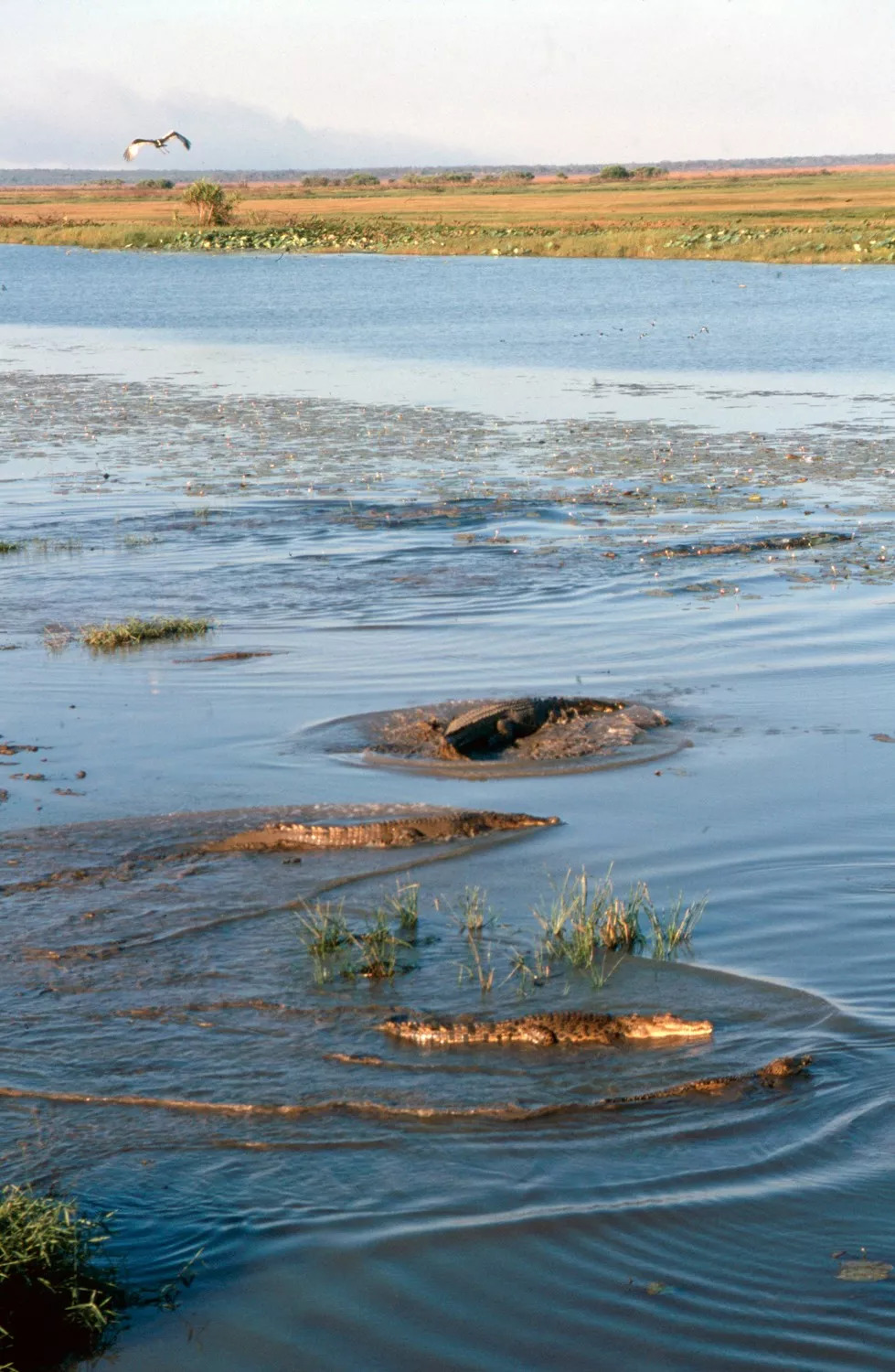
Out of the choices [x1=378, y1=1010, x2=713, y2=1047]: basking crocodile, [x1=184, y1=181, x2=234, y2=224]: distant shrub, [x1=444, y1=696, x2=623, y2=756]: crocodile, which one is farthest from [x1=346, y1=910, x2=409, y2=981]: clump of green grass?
[x1=184, y1=181, x2=234, y2=224]: distant shrub

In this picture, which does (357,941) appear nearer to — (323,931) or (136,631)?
(323,931)

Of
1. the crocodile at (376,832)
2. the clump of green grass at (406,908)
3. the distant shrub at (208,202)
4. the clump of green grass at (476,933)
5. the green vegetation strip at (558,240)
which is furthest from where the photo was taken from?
the distant shrub at (208,202)

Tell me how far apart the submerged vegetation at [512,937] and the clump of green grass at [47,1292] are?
1896 millimetres

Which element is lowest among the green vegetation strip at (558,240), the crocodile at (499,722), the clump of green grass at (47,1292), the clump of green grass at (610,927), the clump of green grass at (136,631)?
the clump of green grass at (47,1292)

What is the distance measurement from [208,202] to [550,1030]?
72233 millimetres

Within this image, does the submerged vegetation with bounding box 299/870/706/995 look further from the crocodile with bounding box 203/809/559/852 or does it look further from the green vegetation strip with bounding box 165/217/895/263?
the green vegetation strip with bounding box 165/217/895/263

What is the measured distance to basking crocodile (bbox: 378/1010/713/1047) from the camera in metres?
5.40

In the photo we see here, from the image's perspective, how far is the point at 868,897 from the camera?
21.7ft

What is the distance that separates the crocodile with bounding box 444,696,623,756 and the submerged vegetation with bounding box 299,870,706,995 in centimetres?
199

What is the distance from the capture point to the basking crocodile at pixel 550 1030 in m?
5.40

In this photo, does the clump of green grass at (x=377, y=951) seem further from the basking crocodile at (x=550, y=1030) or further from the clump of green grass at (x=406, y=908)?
the basking crocodile at (x=550, y=1030)

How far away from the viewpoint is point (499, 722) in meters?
8.60

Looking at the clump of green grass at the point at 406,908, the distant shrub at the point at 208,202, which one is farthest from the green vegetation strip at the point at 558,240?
the clump of green grass at the point at 406,908

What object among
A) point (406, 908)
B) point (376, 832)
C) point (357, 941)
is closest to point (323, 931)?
point (357, 941)
